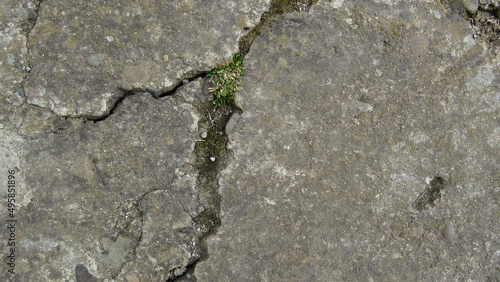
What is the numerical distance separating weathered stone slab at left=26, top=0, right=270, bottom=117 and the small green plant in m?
0.07

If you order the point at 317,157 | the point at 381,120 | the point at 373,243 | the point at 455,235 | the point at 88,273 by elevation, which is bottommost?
the point at 88,273

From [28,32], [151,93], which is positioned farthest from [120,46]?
[28,32]

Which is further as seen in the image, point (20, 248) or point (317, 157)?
point (317, 157)

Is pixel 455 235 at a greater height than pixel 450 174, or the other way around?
pixel 450 174

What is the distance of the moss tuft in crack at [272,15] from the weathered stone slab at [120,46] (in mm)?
51

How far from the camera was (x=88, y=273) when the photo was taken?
1947 millimetres

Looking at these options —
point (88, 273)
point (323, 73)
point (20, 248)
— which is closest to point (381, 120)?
point (323, 73)

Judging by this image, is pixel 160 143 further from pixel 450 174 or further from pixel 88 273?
pixel 450 174

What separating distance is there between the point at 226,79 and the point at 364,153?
106 cm

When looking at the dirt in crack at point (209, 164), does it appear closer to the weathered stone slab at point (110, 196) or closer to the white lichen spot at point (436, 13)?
the weathered stone slab at point (110, 196)

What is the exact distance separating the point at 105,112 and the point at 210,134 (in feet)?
2.29

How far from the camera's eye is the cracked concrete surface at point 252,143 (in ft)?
6.48

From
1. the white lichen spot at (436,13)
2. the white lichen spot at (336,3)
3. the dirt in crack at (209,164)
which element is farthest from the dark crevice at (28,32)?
the white lichen spot at (436,13)

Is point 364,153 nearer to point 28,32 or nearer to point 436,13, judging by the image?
point 436,13
